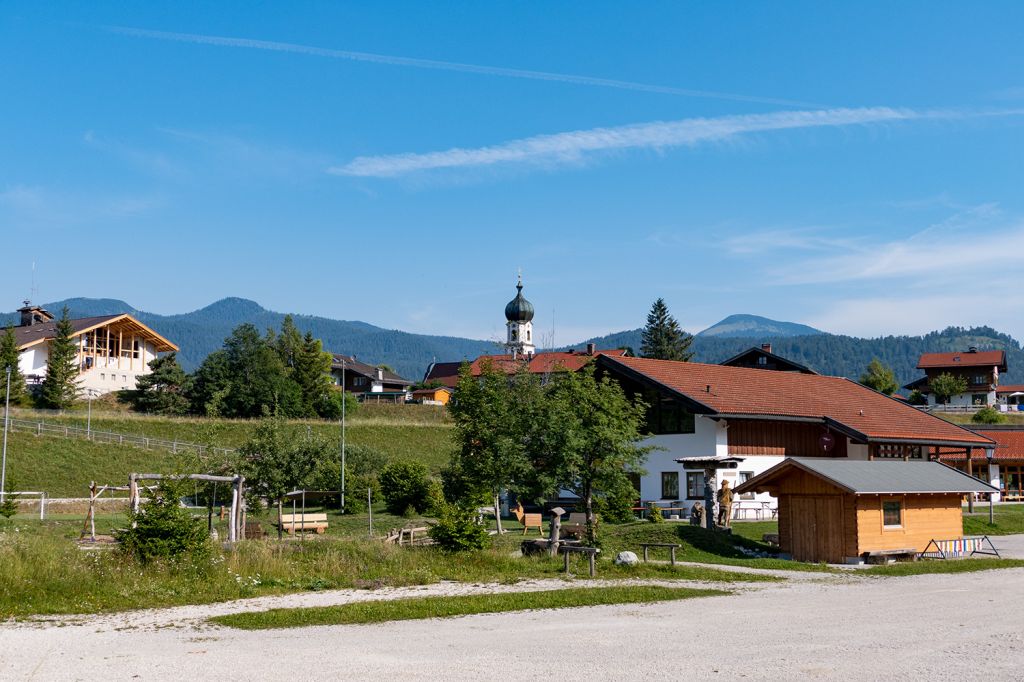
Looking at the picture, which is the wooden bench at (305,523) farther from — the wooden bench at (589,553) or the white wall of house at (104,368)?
the white wall of house at (104,368)

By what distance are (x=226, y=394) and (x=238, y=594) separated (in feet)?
188

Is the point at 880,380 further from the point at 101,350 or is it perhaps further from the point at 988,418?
the point at 101,350

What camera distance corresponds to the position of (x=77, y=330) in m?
79.1

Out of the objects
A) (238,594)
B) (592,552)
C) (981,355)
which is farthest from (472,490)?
(981,355)

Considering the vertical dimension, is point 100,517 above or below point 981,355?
below

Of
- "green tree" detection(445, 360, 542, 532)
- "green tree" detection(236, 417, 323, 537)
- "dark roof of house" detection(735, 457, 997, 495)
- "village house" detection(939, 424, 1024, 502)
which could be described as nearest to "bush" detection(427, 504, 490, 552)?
"green tree" detection(445, 360, 542, 532)

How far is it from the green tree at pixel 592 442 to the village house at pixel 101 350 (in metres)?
55.5

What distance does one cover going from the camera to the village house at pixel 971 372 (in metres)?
110

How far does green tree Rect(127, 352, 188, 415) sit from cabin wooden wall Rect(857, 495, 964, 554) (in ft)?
185

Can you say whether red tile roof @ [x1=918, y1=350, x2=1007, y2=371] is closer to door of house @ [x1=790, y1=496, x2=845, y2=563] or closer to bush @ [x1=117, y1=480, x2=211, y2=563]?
door of house @ [x1=790, y1=496, x2=845, y2=563]

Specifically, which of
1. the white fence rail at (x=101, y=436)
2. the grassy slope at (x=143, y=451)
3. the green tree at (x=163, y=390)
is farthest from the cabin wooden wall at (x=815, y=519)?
the green tree at (x=163, y=390)

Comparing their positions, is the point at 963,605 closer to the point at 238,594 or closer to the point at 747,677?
the point at 747,677

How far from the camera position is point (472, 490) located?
34750mm

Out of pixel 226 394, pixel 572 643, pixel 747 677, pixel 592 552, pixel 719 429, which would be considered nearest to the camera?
pixel 747 677
